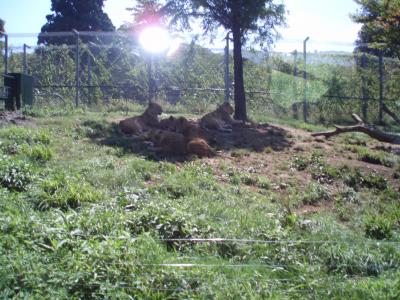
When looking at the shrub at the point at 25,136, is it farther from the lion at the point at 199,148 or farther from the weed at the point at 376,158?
the weed at the point at 376,158

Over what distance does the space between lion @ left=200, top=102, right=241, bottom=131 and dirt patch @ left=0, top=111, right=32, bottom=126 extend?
3.57 meters

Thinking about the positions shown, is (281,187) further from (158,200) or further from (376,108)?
(376,108)

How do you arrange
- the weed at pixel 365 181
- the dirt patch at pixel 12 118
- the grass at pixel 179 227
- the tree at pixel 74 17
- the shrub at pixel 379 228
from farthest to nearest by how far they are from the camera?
the tree at pixel 74 17
the dirt patch at pixel 12 118
the weed at pixel 365 181
the shrub at pixel 379 228
the grass at pixel 179 227

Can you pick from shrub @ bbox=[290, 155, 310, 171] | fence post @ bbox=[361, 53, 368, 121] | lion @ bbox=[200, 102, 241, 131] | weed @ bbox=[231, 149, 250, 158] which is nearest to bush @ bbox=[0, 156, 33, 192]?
weed @ bbox=[231, 149, 250, 158]

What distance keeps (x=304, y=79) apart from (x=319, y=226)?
11.2 m

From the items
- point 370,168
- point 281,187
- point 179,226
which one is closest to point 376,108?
point 370,168

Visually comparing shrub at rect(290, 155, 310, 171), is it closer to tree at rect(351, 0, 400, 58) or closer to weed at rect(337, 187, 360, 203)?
weed at rect(337, 187, 360, 203)

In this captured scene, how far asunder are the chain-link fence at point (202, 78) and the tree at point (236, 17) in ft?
3.32

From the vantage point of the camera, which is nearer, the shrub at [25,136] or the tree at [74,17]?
the shrub at [25,136]

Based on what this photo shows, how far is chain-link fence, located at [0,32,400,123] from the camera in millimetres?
15430

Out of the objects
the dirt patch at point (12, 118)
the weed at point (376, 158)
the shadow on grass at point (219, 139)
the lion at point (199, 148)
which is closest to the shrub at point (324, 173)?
the weed at point (376, 158)

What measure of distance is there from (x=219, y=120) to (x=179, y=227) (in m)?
6.56

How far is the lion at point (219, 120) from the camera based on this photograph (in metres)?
11.4

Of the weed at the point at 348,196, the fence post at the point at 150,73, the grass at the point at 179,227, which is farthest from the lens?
the fence post at the point at 150,73
